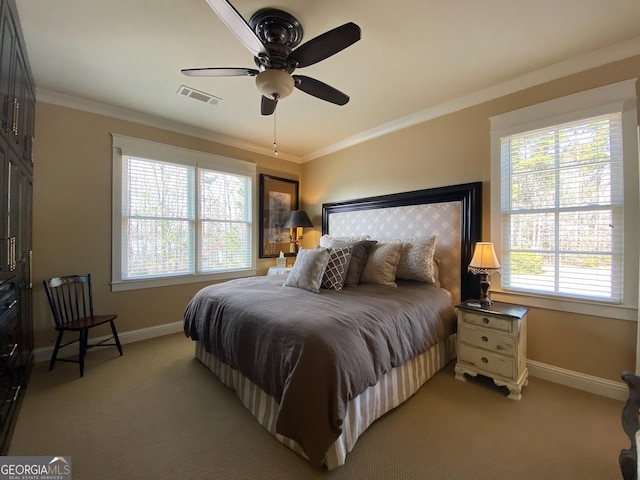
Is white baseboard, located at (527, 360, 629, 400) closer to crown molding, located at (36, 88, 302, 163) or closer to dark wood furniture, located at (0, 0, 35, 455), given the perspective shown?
dark wood furniture, located at (0, 0, 35, 455)

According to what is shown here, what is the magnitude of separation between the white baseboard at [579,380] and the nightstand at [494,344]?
14 centimetres

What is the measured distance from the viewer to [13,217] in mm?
1689

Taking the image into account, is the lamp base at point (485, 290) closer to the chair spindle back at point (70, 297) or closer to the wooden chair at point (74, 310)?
the wooden chair at point (74, 310)

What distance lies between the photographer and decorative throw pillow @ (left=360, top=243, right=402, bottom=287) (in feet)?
8.70

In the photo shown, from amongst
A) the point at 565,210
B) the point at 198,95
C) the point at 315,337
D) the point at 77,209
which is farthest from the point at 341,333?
the point at 77,209

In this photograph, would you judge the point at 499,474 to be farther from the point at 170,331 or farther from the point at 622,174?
the point at 170,331

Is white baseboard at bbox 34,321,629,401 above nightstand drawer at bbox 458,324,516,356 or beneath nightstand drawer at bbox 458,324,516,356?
beneath

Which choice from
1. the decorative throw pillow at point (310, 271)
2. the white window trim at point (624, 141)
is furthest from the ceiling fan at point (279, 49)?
the white window trim at point (624, 141)

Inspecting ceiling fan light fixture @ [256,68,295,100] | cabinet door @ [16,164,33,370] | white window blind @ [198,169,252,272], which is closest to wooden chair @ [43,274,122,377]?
cabinet door @ [16,164,33,370]

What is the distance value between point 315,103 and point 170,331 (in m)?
3.29

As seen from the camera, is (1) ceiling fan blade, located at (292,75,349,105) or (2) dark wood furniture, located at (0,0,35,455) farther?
(1) ceiling fan blade, located at (292,75,349,105)

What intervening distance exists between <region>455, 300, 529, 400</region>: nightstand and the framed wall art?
301 centimetres

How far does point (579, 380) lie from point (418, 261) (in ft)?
5.00
